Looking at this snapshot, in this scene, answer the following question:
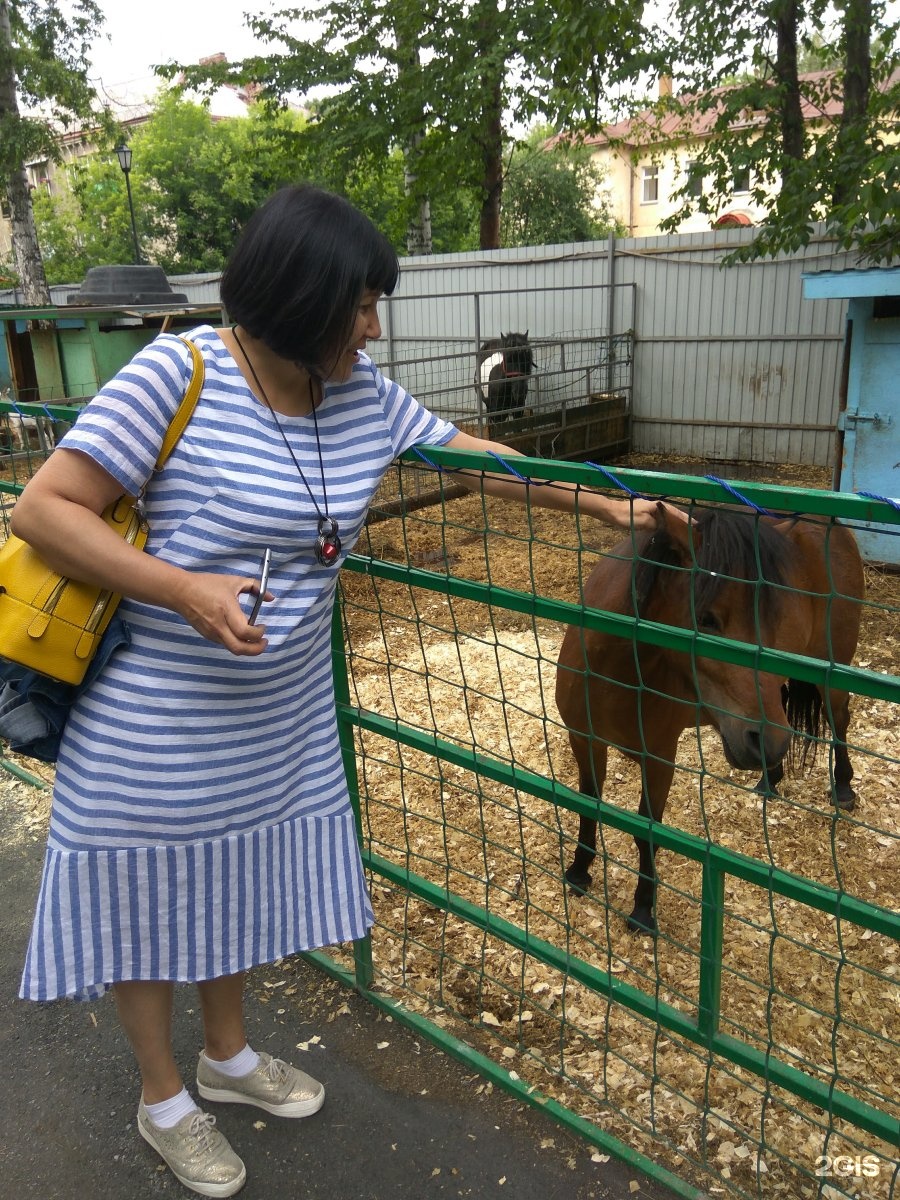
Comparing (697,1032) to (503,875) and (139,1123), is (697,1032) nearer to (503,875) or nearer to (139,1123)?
(139,1123)

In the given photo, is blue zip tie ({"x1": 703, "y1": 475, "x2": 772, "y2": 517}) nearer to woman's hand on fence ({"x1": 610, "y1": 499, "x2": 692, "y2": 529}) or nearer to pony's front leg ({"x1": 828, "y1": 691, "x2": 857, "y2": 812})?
woman's hand on fence ({"x1": 610, "y1": 499, "x2": 692, "y2": 529})

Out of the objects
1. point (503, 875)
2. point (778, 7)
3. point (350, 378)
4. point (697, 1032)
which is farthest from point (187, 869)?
point (778, 7)

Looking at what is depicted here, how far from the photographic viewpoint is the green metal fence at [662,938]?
155 cm

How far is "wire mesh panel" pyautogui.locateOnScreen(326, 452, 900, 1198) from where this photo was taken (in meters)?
1.57

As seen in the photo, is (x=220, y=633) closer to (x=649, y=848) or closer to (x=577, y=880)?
(x=649, y=848)

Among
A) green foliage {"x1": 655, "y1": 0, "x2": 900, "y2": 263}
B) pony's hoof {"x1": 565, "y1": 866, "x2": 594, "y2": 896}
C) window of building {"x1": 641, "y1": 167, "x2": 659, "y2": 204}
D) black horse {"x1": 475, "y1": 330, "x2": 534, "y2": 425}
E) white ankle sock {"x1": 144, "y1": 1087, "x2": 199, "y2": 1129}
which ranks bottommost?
pony's hoof {"x1": 565, "y1": 866, "x2": 594, "y2": 896}

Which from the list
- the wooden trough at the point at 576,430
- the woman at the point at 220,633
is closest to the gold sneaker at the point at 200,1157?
the woman at the point at 220,633

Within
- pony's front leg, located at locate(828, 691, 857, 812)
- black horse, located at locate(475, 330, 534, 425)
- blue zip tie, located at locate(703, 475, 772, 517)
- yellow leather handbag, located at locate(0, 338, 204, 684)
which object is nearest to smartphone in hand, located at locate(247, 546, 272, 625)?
yellow leather handbag, located at locate(0, 338, 204, 684)

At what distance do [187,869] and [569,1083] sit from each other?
1.11m

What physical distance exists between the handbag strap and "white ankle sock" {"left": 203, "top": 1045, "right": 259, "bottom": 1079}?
4.33 feet

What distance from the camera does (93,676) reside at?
142cm

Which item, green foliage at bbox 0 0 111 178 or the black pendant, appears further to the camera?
green foliage at bbox 0 0 111 178

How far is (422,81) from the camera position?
1299 cm

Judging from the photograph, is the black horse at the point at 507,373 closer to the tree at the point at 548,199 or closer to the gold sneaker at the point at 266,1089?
the gold sneaker at the point at 266,1089
